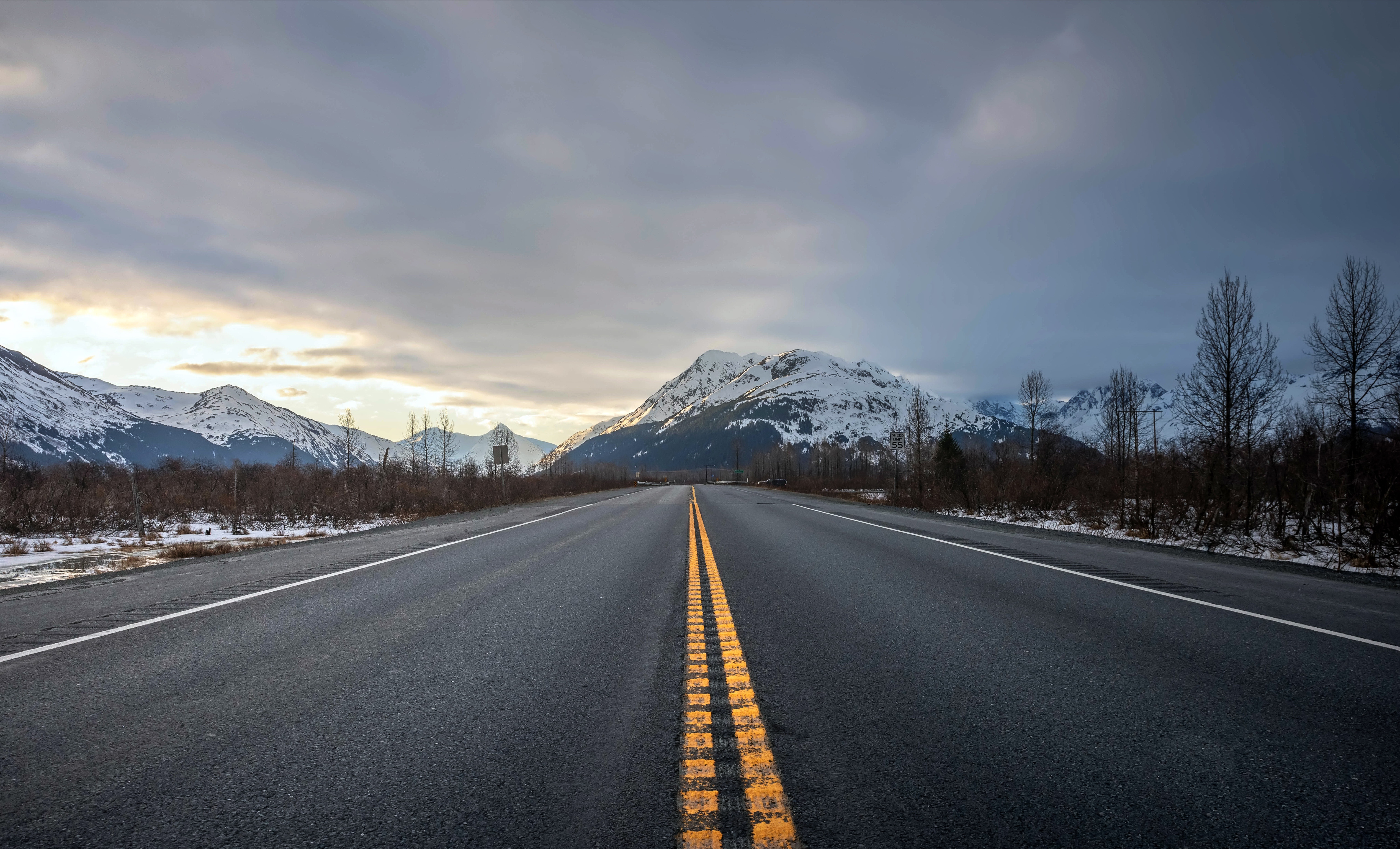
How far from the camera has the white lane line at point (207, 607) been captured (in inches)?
187

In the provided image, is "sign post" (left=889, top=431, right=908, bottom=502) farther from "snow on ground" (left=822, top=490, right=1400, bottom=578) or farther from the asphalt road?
the asphalt road

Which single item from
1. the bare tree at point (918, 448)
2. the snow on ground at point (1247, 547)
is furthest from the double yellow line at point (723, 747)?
the bare tree at point (918, 448)

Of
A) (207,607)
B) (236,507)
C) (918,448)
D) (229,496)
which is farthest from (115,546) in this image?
(918,448)

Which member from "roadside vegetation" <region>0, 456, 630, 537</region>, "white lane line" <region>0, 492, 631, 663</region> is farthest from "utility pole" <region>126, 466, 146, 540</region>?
"white lane line" <region>0, 492, 631, 663</region>

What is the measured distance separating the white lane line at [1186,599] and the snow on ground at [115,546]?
14.1 m

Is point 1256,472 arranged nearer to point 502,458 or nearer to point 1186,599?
point 1186,599

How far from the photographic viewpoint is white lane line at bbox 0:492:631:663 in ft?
15.6

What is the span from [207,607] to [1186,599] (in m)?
10.3

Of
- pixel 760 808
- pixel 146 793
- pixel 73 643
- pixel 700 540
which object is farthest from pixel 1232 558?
pixel 73 643

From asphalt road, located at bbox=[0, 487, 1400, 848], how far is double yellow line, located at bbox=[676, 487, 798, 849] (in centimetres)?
5

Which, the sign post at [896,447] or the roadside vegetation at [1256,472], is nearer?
the roadside vegetation at [1256,472]

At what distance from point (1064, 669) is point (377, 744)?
4301 mm

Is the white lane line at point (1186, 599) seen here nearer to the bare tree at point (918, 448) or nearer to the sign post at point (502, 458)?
the bare tree at point (918, 448)

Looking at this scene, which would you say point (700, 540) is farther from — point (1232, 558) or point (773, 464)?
point (773, 464)
